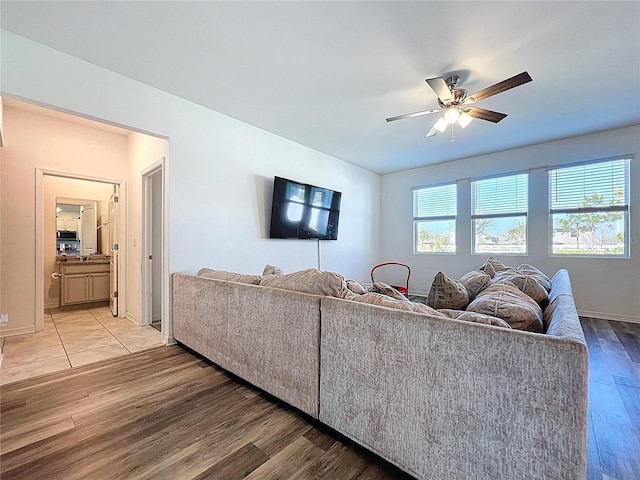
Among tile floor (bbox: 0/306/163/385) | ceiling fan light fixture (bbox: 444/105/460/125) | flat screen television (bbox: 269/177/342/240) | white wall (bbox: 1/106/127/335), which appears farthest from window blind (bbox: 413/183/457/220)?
white wall (bbox: 1/106/127/335)

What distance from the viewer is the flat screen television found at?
3787 millimetres

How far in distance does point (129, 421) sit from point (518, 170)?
5.62 metres

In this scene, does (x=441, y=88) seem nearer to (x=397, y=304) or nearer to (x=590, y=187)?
(x=397, y=304)

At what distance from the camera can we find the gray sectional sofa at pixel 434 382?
0.88 metres

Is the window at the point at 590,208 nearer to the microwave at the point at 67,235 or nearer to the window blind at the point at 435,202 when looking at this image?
the window blind at the point at 435,202

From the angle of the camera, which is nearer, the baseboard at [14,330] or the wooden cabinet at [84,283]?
the baseboard at [14,330]

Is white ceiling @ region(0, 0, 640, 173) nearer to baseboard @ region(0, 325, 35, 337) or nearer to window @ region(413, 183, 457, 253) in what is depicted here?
window @ region(413, 183, 457, 253)

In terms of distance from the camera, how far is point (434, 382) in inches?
43.6

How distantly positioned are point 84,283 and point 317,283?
4748 mm

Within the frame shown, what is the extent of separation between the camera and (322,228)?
4551mm

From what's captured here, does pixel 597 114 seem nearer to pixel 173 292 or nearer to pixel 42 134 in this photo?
pixel 173 292

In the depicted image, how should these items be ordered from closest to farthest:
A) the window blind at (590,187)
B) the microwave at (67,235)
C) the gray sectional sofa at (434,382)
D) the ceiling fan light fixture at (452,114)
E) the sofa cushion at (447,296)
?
the gray sectional sofa at (434,382)
the sofa cushion at (447,296)
the ceiling fan light fixture at (452,114)
the window blind at (590,187)
the microwave at (67,235)

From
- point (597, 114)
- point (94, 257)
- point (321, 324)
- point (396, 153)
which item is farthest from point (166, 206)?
point (597, 114)

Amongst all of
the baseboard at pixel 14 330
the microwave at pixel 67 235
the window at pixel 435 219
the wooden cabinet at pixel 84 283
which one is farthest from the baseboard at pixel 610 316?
the microwave at pixel 67 235
